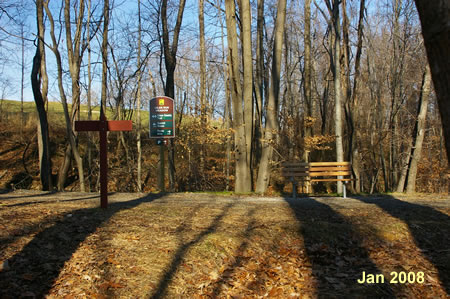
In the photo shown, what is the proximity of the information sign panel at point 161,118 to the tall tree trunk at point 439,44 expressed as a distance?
8.23m

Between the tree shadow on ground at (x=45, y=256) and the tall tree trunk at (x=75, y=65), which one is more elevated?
the tall tree trunk at (x=75, y=65)

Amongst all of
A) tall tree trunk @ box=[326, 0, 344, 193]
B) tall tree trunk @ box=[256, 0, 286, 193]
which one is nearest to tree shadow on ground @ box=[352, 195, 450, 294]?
tall tree trunk @ box=[256, 0, 286, 193]

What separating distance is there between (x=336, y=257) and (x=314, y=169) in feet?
18.7

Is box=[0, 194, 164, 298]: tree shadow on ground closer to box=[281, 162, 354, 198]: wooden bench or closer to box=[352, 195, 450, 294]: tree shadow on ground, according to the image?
box=[352, 195, 450, 294]: tree shadow on ground

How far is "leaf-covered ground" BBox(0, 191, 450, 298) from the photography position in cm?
409

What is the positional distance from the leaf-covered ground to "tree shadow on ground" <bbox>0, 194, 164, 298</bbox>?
0.4 inches

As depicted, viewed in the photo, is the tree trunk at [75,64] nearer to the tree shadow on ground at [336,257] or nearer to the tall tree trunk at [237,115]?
the tall tree trunk at [237,115]

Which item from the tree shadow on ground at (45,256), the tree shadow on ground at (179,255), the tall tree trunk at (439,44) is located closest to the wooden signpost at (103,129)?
the tree shadow on ground at (45,256)

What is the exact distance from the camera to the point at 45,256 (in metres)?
4.38

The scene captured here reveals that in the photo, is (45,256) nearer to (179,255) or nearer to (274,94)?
(179,255)

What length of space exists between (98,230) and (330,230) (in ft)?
11.8

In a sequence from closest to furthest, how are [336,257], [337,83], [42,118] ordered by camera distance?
[336,257]
[42,118]
[337,83]

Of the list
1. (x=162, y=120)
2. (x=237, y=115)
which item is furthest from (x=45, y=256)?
(x=237, y=115)

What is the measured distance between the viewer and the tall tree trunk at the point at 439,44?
10.1ft
